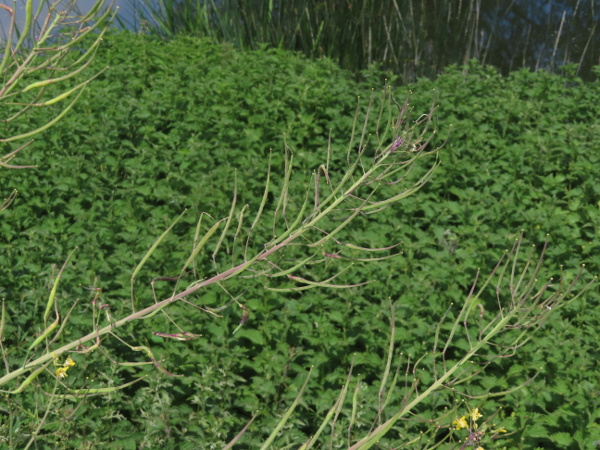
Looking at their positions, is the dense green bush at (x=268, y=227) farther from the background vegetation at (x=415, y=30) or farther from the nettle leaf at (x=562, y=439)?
the background vegetation at (x=415, y=30)

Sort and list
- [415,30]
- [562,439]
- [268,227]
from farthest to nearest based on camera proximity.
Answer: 1. [415,30]
2. [268,227]
3. [562,439]

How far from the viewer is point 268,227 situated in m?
4.59

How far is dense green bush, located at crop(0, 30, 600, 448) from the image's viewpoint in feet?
11.3

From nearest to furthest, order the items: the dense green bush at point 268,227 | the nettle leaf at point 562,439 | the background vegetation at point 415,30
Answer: the nettle leaf at point 562,439, the dense green bush at point 268,227, the background vegetation at point 415,30

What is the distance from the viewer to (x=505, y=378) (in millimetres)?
3834

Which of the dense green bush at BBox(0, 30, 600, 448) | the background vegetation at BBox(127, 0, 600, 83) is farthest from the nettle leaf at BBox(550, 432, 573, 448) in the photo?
the background vegetation at BBox(127, 0, 600, 83)

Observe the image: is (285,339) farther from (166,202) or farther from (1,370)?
(166,202)

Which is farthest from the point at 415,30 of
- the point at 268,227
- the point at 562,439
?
the point at 562,439

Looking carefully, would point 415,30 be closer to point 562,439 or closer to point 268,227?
point 268,227

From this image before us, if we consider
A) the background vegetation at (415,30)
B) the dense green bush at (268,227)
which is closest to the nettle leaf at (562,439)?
the dense green bush at (268,227)

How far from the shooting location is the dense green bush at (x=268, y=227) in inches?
135

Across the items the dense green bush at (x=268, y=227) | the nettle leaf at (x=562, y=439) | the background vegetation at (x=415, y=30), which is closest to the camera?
the nettle leaf at (x=562, y=439)

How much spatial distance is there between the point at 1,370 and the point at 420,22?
7.58 m

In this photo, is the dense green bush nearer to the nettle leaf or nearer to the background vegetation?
the nettle leaf
